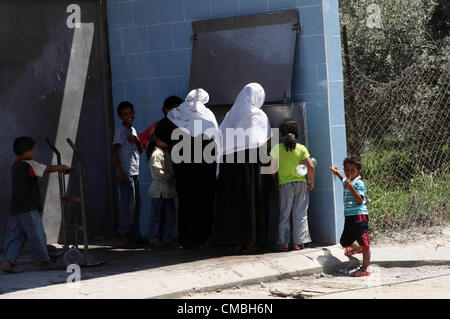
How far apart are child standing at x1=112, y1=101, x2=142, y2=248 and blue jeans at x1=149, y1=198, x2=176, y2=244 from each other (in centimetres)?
22

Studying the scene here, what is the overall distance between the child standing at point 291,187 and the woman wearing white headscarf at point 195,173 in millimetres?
763

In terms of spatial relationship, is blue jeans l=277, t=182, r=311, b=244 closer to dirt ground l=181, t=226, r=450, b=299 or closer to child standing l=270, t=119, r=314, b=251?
child standing l=270, t=119, r=314, b=251

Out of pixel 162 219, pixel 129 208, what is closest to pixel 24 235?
pixel 129 208

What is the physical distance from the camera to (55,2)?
8.20 m

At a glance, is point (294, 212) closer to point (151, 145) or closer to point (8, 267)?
point (151, 145)

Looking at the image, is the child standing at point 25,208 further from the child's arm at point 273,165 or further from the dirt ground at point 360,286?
the child's arm at point 273,165

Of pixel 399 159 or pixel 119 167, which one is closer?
pixel 119 167

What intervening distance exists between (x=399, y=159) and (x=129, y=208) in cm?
398

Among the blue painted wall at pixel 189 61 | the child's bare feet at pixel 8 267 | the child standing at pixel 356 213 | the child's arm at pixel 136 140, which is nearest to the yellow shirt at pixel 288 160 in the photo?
the blue painted wall at pixel 189 61

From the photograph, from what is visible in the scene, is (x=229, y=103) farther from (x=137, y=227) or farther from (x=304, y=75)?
(x=137, y=227)

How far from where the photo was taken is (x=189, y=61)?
8109 mm

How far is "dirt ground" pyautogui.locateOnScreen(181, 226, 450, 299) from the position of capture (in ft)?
18.1

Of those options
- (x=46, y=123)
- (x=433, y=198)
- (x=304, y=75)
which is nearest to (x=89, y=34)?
(x=46, y=123)

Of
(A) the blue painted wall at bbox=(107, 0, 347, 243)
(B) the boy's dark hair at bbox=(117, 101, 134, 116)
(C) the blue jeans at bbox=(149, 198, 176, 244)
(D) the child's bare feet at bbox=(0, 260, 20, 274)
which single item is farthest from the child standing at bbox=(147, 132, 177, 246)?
(D) the child's bare feet at bbox=(0, 260, 20, 274)
